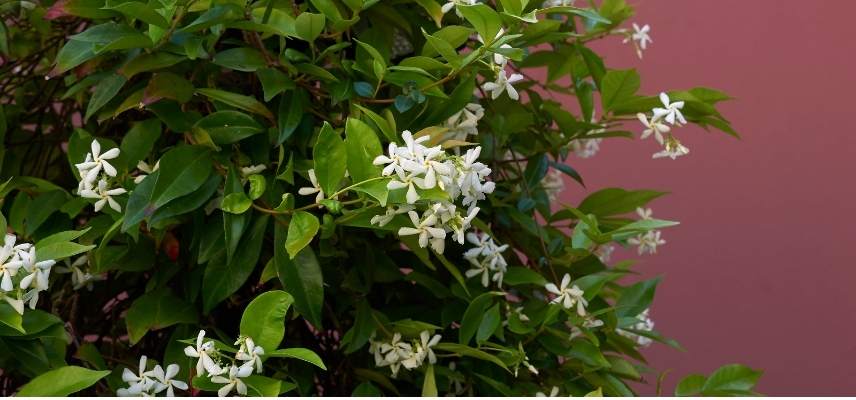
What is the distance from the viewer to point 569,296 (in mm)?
681

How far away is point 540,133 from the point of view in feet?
2.51

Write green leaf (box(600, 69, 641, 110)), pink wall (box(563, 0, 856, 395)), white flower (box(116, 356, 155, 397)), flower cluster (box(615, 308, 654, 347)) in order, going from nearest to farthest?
white flower (box(116, 356, 155, 397))
green leaf (box(600, 69, 641, 110))
flower cluster (box(615, 308, 654, 347))
pink wall (box(563, 0, 856, 395))

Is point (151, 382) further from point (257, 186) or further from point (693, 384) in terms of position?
point (693, 384)

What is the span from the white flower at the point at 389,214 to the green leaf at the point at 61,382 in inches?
6.5

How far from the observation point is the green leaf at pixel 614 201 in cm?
76

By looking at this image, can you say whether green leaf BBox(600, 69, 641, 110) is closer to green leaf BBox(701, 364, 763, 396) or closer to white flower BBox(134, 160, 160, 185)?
green leaf BBox(701, 364, 763, 396)

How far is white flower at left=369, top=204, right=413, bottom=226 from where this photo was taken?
507 mm

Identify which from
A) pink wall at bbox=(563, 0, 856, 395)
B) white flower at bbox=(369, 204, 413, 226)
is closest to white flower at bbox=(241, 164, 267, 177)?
white flower at bbox=(369, 204, 413, 226)

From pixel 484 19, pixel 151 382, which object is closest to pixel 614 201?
pixel 484 19

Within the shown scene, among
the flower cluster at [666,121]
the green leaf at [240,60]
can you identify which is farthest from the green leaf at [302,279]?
the flower cluster at [666,121]

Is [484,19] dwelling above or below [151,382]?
above

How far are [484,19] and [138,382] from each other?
12.2 inches

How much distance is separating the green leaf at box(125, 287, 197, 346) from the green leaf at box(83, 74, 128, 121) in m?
0.13

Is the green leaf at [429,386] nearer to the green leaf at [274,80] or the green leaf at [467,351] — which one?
the green leaf at [467,351]
